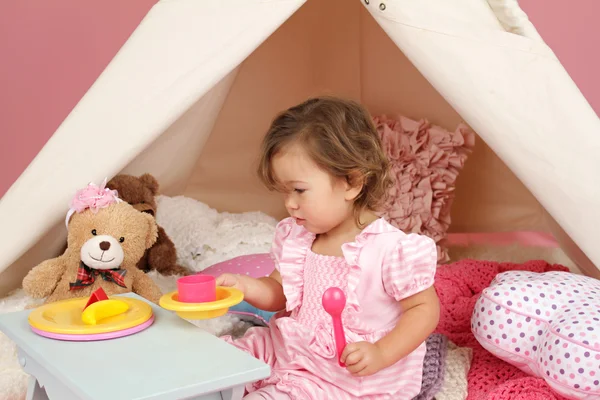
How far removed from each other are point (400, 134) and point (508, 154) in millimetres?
795

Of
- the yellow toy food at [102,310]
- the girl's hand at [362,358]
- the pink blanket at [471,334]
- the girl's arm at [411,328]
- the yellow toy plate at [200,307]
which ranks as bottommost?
the pink blanket at [471,334]

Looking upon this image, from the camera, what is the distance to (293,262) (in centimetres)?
140

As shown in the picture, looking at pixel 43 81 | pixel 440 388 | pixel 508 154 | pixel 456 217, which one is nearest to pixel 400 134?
pixel 456 217

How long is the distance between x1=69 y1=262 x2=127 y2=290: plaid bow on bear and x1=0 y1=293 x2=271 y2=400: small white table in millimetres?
404

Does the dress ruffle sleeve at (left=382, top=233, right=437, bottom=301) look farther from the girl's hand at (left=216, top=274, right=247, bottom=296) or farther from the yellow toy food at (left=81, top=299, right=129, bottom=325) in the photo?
the yellow toy food at (left=81, top=299, right=129, bottom=325)

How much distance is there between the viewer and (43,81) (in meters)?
2.98

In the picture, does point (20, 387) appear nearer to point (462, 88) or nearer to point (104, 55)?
point (462, 88)

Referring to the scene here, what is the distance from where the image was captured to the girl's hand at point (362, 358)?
1130 mm

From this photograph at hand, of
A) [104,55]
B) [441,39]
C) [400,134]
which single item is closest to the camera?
[441,39]

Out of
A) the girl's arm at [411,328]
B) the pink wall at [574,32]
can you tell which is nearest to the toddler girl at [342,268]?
the girl's arm at [411,328]

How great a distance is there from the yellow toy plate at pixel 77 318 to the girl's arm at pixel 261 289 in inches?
6.6

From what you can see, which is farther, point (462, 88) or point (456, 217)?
point (456, 217)

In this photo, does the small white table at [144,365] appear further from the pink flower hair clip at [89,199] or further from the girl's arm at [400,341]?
the pink flower hair clip at [89,199]

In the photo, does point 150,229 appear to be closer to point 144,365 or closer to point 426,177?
point 144,365
